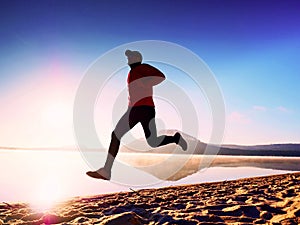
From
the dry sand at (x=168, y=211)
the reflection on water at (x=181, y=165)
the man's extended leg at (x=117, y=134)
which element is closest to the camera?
the dry sand at (x=168, y=211)

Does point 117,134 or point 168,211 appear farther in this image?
point 117,134

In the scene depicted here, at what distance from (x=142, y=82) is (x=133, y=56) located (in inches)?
22.4

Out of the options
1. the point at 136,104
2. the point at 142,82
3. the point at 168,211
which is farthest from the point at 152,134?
the point at 168,211

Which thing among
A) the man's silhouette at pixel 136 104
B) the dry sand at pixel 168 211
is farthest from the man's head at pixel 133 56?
the dry sand at pixel 168 211

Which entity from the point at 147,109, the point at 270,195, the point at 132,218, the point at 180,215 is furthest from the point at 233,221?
the point at 147,109

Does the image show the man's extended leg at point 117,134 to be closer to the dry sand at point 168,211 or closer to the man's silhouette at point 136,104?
the man's silhouette at point 136,104

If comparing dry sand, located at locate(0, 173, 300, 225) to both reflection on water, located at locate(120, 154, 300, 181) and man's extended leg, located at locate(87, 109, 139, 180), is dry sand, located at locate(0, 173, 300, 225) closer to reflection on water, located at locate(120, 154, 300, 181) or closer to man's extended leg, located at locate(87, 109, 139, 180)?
man's extended leg, located at locate(87, 109, 139, 180)

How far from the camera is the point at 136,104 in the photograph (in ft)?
18.5

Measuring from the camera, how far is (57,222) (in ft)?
12.4

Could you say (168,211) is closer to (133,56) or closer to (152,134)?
(152,134)

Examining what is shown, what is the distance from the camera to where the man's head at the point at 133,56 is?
5.78m

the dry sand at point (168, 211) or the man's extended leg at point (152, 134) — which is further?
the man's extended leg at point (152, 134)

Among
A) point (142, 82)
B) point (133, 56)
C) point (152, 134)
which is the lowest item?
point (152, 134)

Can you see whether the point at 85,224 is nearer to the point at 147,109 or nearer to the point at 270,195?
the point at 147,109
